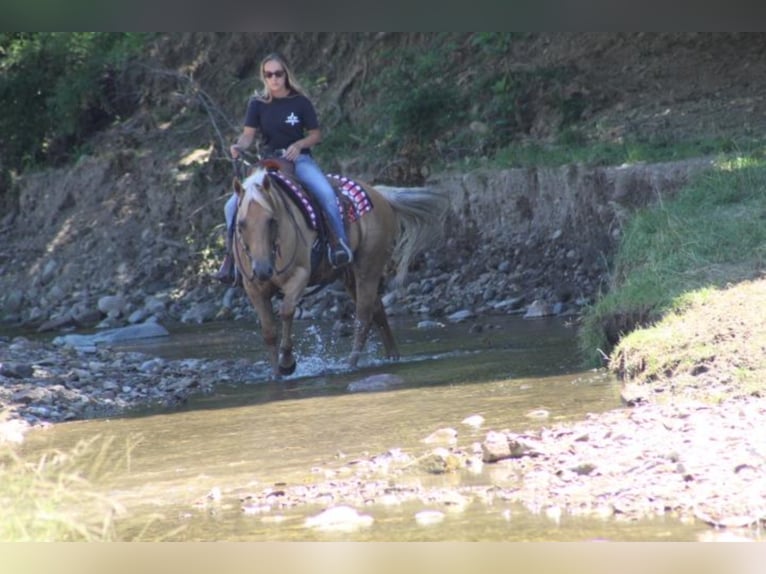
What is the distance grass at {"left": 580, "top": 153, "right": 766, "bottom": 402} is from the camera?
25.9ft

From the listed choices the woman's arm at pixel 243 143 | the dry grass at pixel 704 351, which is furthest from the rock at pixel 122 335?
the dry grass at pixel 704 351

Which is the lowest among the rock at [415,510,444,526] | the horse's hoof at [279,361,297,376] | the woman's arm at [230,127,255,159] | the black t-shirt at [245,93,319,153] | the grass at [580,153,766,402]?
the horse's hoof at [279,361,297,376]

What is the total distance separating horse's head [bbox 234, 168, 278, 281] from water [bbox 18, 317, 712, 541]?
34.9 inches

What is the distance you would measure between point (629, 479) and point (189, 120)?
15.6 m

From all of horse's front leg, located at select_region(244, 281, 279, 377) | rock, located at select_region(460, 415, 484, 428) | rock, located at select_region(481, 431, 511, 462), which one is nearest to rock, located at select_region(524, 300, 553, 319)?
horse's front leg, located at select_region(244, 281, 279, 377)

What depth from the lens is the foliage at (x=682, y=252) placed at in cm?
917

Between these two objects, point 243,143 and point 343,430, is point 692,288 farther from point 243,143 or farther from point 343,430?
point 243,143

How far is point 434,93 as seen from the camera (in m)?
17.0

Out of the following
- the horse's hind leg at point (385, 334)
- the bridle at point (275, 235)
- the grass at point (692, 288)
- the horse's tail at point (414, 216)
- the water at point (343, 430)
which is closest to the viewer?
the water at point (343, 430)

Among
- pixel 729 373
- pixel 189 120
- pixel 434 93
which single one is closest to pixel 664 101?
pixel 434 93

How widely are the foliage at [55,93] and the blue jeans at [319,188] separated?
1127cm

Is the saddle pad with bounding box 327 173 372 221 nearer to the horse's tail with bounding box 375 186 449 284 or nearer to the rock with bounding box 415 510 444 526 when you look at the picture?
the horse's tail with bounding box 375 186 449 284

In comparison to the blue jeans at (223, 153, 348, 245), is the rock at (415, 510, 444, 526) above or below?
below

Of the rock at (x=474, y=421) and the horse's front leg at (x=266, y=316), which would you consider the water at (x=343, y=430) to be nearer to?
the rock at (x=474, y=421)
